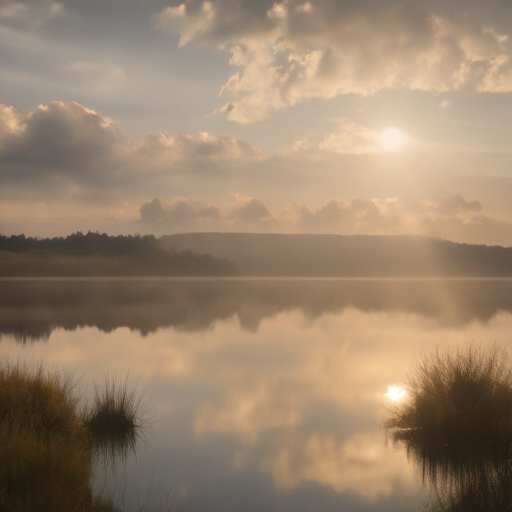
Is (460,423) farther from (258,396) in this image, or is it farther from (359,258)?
(359,258)

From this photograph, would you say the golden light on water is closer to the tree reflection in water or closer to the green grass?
the tree reflection in water


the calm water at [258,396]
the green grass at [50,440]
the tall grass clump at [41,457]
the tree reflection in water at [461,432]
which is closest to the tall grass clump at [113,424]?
the green grass at [50,440]

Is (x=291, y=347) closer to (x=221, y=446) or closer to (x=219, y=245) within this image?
(x=221, y=446)

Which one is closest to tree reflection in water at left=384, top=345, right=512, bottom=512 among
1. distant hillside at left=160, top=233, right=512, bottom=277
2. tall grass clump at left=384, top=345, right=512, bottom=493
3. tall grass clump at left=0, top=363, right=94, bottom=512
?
tall grass clump at left=384, top=345, right=512, bottom=493

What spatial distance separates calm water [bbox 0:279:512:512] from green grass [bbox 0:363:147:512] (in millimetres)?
443

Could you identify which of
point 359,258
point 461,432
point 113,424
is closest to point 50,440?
point 113,424

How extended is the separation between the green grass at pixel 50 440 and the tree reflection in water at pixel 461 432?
10.7ft

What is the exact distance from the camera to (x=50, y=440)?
461 cm

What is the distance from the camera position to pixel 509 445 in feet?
17.6

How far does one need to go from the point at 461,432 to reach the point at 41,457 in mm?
4633

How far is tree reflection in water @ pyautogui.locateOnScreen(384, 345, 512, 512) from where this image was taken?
4.49m

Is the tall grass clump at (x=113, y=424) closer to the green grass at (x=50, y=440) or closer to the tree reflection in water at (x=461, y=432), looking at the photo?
the green grass at (x=50, y=440)

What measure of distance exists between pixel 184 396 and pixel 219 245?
9646 cm

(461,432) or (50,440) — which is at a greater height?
(50,440)
